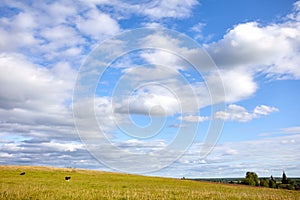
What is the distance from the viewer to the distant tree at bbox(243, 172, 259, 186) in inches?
5182

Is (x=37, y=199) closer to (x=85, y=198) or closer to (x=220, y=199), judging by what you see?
(x=85, y=198)

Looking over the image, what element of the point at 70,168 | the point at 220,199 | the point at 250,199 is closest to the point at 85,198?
the point at 220,199

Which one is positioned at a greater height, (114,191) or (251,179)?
(251,179)

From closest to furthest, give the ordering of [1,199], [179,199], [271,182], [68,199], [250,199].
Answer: [1,199] < [68,199] < [179,199] < [250,199] < [271,182]

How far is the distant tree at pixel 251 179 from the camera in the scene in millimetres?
131625

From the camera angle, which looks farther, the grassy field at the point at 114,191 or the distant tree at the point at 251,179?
the distant tree at the point at 251,179

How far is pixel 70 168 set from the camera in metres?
99.2

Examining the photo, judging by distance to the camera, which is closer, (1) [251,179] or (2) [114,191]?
(2) [114,191]

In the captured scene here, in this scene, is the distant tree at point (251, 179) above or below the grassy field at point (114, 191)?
above

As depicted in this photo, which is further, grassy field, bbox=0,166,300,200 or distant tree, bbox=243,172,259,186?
distant tree, bbox=243,172,259,186

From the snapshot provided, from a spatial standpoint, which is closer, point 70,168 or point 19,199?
point 19,199

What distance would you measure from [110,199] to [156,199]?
12.1 feet

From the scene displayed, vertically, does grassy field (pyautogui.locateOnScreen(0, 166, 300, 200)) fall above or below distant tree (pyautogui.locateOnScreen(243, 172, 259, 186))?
below

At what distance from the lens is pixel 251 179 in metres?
133
